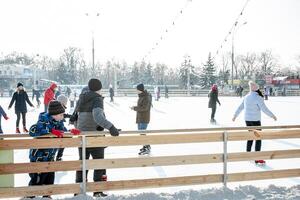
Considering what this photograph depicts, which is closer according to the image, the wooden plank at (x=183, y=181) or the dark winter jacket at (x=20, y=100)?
the wooden plank at (x=183, y=181)

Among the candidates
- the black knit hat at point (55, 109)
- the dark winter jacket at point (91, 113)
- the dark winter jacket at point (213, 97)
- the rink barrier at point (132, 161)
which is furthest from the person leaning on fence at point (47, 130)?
the dark winter jacket at point (213, 97)

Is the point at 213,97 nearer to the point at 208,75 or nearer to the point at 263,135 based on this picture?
the point at 263,135

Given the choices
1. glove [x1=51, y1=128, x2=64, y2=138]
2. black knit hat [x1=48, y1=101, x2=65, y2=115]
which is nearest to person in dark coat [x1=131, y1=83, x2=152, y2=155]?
glove [x1=51, y1=128, x2=64, y2=138]

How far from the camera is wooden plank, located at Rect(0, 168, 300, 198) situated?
488 cm

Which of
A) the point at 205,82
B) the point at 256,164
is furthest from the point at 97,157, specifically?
the point at 205,82

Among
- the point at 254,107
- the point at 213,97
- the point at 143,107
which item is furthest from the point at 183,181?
the point at 213,97

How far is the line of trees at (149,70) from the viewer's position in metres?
76.4

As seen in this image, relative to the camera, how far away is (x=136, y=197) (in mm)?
5102

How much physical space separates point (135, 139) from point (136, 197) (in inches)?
29.4

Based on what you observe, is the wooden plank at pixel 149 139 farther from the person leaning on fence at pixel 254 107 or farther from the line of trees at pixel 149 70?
the line of trees at pixel 149 70

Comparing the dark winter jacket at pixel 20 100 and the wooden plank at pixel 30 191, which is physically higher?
the dark winter jacket at pixel 20 100

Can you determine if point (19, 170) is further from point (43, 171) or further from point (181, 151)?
point (181, 151)

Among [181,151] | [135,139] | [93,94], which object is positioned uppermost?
[93,94]

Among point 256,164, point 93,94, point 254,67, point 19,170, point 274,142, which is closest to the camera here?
point 19,170
